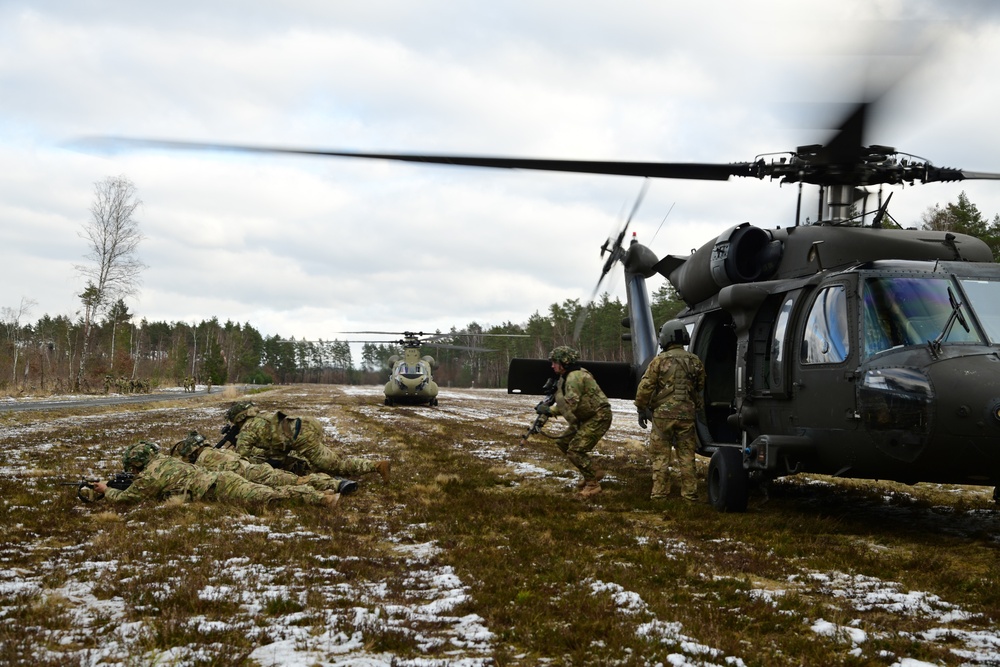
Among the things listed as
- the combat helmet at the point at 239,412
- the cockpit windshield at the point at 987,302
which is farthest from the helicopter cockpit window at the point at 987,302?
the combat helmet at the point at 239,412

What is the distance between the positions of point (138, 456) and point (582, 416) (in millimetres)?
5317

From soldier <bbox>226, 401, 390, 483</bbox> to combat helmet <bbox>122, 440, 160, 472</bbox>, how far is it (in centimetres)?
102

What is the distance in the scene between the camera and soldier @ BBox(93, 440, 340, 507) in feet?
28.0

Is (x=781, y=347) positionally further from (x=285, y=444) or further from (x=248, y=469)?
(x=248, y=469)

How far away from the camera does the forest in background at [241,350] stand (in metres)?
45.3

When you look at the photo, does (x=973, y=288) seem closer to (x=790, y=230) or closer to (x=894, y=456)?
(x=894, y=456)

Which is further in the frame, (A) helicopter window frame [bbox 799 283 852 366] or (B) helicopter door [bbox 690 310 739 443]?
(B) helicopter door [bbox 690 310 739 443]

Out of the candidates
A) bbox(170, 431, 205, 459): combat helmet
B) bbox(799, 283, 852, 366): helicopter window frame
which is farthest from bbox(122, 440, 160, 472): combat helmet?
bbox(799, 283, 852, 366): helicopter window frame

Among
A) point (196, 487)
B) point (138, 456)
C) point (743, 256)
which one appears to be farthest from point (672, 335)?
point (138, 456)

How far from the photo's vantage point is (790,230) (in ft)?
30.1

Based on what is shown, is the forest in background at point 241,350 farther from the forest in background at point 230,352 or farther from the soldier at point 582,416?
the soldier at point 582,416

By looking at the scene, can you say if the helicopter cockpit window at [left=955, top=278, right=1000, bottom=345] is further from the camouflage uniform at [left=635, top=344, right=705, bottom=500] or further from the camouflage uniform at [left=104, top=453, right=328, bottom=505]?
the camouflage uniform at [left=104, top=453, right=328, bottom=505]

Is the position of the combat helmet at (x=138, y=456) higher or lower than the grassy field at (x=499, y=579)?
higher

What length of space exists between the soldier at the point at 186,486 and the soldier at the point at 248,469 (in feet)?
0.74
